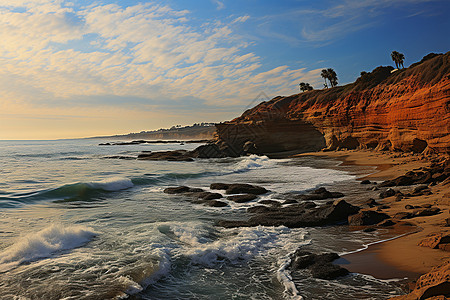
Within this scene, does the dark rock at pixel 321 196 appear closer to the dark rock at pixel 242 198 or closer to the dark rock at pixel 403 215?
the dark rock at pixel 242 198

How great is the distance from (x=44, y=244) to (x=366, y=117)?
32645 mm

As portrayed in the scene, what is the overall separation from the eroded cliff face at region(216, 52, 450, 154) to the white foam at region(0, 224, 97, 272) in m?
21.7

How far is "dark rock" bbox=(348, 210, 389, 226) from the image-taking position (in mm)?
9133

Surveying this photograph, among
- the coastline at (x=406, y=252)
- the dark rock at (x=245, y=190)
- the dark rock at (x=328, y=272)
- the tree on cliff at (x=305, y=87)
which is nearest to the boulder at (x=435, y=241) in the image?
the coastline at (x=406, y=252)

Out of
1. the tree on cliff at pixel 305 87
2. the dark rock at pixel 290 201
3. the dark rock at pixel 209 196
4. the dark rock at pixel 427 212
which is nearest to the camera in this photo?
the dark rock at pixel 427 212

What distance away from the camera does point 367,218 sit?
9.18 m

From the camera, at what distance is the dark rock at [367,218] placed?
913 cm

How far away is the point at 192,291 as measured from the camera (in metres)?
5.66

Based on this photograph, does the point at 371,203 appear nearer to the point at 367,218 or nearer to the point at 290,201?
the point at 367,218

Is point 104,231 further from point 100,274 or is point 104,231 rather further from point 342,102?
point 342,102

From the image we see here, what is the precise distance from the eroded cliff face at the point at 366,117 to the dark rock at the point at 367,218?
13522mm

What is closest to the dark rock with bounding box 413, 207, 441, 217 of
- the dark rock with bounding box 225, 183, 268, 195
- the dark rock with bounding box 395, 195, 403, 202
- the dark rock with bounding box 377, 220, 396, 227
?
the dark rock with bounding box 377, 220, 396, 227

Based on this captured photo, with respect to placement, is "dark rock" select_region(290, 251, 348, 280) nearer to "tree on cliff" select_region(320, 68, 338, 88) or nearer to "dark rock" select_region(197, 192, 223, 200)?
"dark rock" select_region(197, 192, 223, 200)

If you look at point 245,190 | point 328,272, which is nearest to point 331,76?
point 245,190
